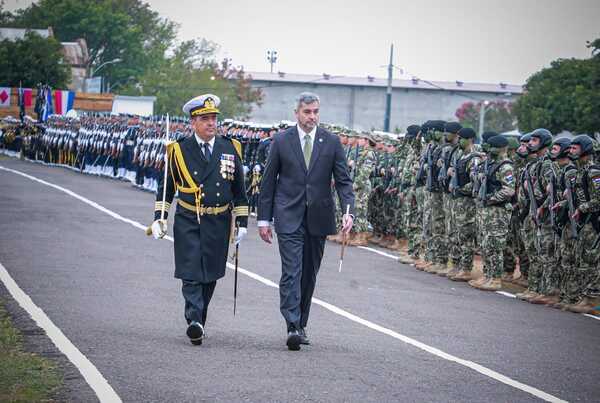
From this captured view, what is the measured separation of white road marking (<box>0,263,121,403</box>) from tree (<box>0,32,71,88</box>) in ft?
233

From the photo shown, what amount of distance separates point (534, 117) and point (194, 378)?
6196cm

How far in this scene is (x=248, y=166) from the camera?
1109 inches

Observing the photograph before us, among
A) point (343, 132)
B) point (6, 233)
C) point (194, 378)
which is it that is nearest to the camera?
point (194, 378)

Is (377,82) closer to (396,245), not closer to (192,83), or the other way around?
(192,83)

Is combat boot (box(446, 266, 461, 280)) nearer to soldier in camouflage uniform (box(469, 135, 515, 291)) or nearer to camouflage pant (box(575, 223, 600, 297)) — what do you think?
soldier in camouflage uniform (box(469, 135, 515, 291))

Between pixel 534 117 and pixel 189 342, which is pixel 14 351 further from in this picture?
pixel 534 117

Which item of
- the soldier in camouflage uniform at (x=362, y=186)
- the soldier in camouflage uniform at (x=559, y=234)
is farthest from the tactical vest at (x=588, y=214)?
the soldier in camouflage uniform at (x=362, y=186)

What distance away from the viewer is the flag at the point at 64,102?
63719 millimetres

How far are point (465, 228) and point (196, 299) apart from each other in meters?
8.18

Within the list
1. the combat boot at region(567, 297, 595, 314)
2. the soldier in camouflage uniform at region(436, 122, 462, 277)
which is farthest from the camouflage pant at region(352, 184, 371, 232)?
the combat boot at region(567, 297, 595, 314)

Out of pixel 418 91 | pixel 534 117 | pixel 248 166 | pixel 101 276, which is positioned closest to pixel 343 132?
pixel 248 166

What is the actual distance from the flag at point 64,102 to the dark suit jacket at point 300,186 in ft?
180

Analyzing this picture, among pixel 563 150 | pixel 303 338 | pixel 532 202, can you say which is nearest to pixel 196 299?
pixel 303 338

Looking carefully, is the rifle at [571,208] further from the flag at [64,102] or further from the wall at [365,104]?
the wall at [365,104]
